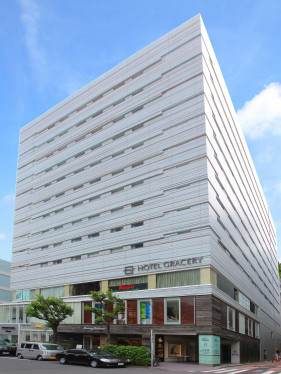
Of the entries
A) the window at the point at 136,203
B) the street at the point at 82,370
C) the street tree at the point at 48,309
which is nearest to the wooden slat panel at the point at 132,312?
the street tree at the point at 48,309

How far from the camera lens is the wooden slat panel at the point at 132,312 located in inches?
1704

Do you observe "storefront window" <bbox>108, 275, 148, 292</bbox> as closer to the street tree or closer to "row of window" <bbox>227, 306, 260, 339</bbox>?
the street tree

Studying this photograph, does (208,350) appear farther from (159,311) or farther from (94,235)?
(94,235)

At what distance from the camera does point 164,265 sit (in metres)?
41.9

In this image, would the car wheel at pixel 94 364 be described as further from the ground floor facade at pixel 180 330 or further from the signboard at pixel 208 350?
the signboard at pixel 208 350

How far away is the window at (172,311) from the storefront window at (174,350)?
11.1 ft

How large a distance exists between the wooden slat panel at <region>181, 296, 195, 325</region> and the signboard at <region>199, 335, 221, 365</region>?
1892 mm

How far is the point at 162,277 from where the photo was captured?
42.2m

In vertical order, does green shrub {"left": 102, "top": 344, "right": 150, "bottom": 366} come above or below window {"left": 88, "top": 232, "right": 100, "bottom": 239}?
below

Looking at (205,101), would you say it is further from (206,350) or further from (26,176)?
(26,176)


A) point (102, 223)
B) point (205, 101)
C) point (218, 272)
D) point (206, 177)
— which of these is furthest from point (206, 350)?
point (205, 101)

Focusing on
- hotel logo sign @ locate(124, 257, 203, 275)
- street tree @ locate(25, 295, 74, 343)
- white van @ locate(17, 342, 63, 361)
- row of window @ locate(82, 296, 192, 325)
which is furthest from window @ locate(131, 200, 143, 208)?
white van @ locate(17, 342, 63, 361)

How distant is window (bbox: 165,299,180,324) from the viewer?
39.6 metres

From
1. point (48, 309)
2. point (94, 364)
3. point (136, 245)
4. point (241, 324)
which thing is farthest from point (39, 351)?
point (241, 324)
